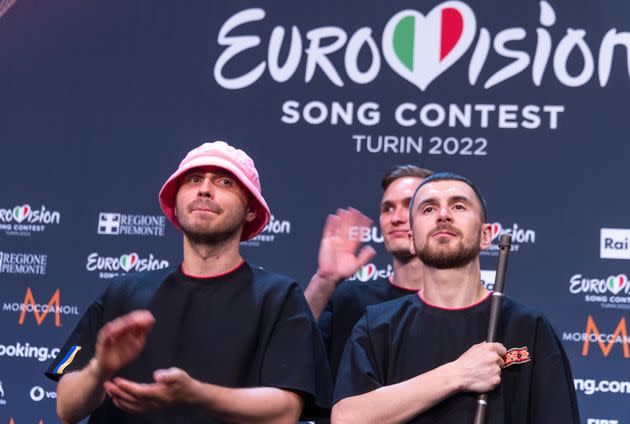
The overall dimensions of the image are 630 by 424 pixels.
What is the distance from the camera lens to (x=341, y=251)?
315 centimetres

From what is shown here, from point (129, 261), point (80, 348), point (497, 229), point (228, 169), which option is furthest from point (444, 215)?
point (129, 261)

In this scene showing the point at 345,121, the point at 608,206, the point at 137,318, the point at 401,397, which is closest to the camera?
the point at 137,318

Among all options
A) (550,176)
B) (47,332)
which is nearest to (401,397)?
(550,176)

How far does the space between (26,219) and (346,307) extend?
2031 millimetres

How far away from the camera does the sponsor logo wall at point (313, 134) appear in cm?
416

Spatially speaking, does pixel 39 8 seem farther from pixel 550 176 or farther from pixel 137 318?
pixel 137 318

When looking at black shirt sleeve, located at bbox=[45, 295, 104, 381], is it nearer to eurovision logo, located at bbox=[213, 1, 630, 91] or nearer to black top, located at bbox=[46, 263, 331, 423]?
black top, located at bbox=[46, 263, 331, 423]

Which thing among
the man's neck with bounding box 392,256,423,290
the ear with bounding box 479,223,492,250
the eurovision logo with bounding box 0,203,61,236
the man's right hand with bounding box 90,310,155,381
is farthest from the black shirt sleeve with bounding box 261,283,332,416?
the eurovision logo with bounding box 0,203,61,236

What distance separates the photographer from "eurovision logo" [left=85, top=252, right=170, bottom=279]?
14.2 feet

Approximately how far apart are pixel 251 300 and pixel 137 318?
531mm

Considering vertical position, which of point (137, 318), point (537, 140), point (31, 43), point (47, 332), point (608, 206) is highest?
Answer: point (31, 43)

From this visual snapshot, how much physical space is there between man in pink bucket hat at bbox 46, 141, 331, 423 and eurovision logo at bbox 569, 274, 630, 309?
1979mm

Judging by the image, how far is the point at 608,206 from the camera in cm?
414

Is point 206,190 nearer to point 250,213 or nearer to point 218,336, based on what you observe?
point 250,213
